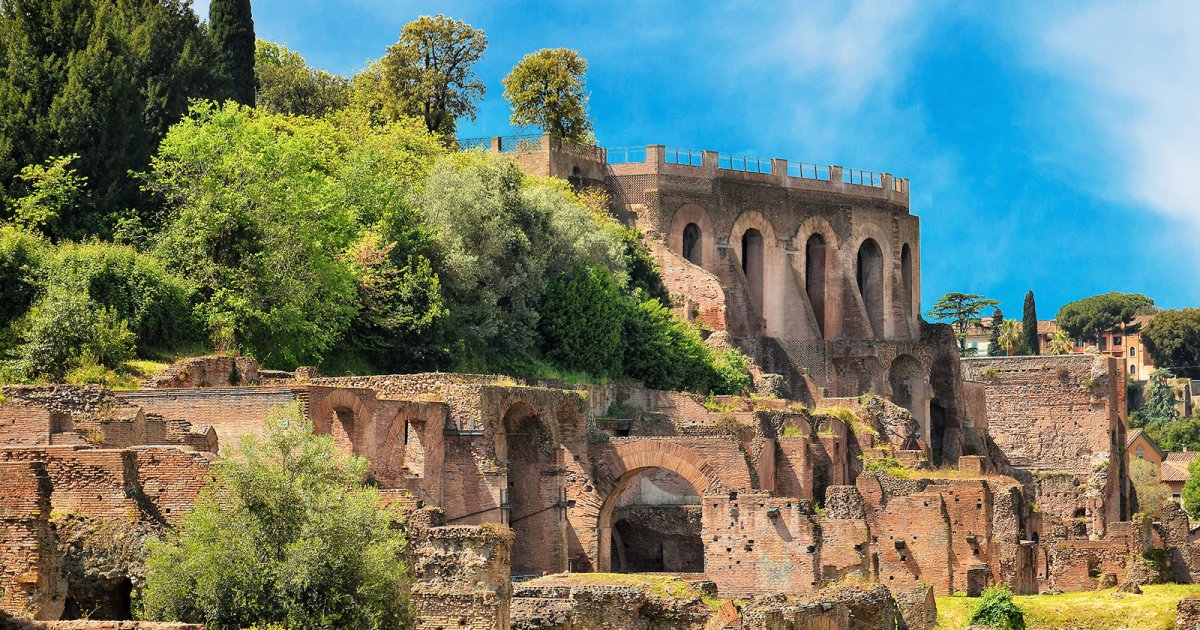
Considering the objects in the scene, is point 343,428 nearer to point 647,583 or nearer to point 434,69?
point 647,583

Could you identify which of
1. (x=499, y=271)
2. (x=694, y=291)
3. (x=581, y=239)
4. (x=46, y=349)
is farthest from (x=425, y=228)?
(x=694, y=291)

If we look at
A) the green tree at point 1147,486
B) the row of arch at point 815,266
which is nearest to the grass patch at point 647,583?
the green tree at point 1147,486

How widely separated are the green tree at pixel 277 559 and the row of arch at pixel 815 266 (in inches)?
1730

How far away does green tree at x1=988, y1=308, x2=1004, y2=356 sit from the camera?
11094cm

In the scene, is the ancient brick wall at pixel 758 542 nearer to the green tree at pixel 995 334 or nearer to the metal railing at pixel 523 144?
the metal railing at pixel 523 144

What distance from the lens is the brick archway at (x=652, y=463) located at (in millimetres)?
42844

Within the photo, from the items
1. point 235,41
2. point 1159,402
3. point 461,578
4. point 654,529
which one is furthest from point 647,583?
point 1159,402

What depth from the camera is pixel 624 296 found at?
57.6 metres

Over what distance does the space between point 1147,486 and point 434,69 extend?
118 ft

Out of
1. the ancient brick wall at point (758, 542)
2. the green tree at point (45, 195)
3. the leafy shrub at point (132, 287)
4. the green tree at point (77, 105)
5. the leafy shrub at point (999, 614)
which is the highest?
the green tree at point (77, 105)

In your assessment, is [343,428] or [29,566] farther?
[343,428]

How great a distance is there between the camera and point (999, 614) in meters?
37.8

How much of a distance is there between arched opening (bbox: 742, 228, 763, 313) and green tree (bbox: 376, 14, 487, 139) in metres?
10.7

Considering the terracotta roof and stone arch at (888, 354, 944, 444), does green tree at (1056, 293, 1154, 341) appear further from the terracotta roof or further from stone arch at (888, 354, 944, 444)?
stone arch at (888, 354, 944, 444)
